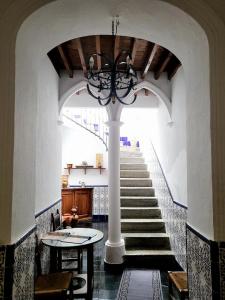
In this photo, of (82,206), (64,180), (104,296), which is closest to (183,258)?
(104,296)

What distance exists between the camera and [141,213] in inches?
210

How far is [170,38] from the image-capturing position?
6.35 feet

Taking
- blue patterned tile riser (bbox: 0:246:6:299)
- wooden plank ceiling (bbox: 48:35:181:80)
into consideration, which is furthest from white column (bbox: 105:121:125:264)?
blue patterned tile riser (bbox: 0:246:6:299)

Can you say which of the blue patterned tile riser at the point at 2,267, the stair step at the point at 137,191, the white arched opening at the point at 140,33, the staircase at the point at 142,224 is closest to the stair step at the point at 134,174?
the staircase at the point at 142,224

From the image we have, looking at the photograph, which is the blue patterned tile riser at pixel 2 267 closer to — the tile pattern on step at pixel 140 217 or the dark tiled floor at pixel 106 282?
the dark tiled floor at pixel 106 282

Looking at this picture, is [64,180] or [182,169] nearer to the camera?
A: [182,169]

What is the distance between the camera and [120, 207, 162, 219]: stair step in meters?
5.32

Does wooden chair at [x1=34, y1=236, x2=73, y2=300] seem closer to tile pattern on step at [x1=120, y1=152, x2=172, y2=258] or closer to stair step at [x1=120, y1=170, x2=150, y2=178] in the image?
tile pattern on step at [x1=120, y1=152, x2=172, y2=258]

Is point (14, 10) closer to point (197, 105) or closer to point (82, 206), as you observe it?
point (197, 105)

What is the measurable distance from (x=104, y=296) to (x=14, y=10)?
3.21m

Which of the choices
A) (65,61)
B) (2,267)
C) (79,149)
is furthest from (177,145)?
(79,149)

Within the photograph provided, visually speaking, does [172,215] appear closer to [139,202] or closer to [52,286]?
[139,202]

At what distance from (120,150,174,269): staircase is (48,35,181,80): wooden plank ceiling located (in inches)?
107

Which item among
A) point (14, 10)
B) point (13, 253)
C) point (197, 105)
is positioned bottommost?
point (13, 253)
